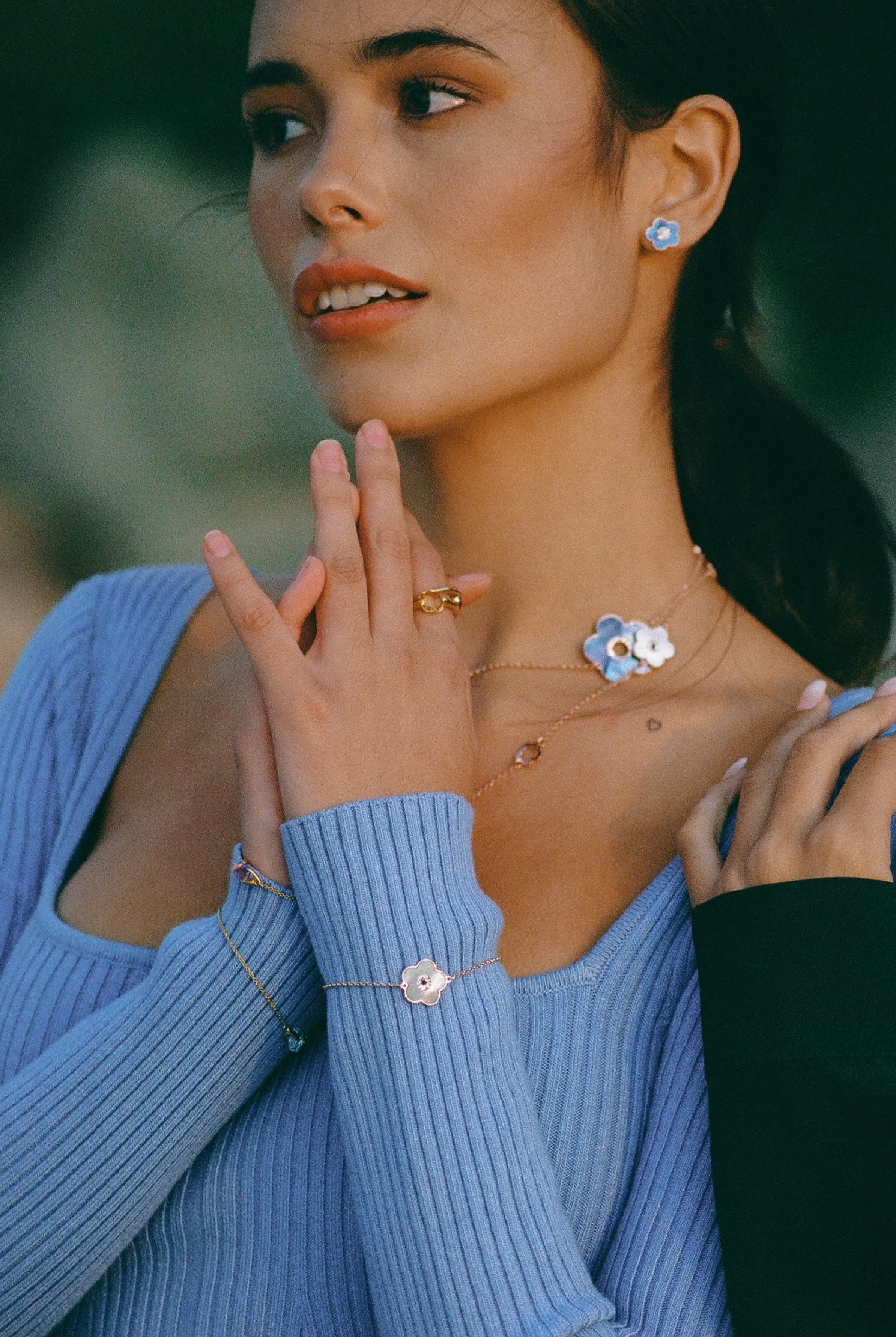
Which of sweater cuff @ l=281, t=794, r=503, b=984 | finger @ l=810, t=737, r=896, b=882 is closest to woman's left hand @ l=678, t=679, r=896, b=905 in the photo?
finger @ l=810, t=737, r=896, b=882

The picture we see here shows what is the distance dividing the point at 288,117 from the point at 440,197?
0.24 meters

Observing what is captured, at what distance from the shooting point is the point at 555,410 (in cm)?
143

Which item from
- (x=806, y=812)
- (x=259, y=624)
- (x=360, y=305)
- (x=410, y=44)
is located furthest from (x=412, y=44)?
(x=806, y=812)

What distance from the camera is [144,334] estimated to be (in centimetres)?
289

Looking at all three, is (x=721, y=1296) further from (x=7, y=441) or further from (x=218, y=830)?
(x=7, y=441)

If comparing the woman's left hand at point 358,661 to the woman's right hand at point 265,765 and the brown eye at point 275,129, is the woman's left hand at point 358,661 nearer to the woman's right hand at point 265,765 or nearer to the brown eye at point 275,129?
the woman's right hand at point 265,765

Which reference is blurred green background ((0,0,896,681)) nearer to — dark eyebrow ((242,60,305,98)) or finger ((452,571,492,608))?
dark eyebrow ((242,60,305,98))

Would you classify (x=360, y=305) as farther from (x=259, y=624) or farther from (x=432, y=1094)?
(x=432, y=1094)

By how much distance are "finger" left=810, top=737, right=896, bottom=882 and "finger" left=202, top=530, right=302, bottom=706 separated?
468 mm

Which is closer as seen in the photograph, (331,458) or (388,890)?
(388,890)

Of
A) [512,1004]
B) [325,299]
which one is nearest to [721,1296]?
[512,1004]

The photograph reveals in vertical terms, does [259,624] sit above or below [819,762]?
above

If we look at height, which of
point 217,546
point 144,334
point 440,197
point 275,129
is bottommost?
point 217,546

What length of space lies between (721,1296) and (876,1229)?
152 mm
